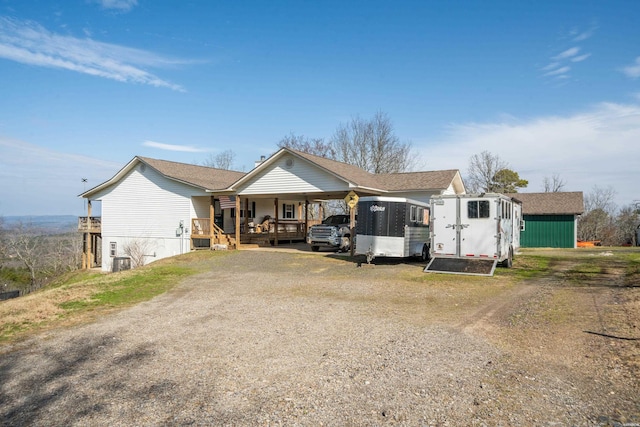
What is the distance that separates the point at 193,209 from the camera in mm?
27312

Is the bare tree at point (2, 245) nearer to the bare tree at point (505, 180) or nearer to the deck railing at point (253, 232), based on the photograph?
the deck railing at point (253, 232)

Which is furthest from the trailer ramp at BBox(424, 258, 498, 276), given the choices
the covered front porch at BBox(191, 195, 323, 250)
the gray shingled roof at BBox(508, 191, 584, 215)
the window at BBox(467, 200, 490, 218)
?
the gray shingled roof at BBox(508, 191, 584, 215)

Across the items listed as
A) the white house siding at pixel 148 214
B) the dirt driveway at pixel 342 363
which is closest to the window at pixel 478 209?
the dirt driveway at pixel 342 363

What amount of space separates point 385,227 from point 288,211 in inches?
686

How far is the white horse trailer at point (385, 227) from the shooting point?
16969 millimetres

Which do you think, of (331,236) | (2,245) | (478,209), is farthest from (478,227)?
(2,245)

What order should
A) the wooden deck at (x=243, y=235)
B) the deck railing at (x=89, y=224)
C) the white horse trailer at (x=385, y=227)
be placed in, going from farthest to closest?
the deck railing at (x=89, y=224), the wooden deck at (x=243, y=235), the white horse trailer at (x=385, y=227)

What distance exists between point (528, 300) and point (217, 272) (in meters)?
10.9

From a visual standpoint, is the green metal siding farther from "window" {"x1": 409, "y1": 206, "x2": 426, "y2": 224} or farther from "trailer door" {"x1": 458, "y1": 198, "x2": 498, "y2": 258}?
"trailer door" {"x1": 458, "y1": 198, "x2": 498, "y2": 258}

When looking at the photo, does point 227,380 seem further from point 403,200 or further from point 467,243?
point 403,200

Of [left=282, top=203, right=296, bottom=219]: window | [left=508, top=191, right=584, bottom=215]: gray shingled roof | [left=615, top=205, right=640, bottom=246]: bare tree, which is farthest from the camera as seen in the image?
[left=615, top=205, right=640, bottom=246]: bare tree

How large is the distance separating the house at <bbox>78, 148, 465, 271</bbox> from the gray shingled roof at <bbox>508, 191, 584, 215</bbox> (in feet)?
25.1

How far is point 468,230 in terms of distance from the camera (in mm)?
14953

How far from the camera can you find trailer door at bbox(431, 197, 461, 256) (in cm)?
1512
